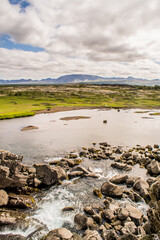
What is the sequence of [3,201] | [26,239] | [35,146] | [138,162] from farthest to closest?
[35,146]
[138,162]
[3,201]
[26,239]

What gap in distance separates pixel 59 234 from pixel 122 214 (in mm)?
8143

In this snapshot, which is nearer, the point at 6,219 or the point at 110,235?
the point at 110,235

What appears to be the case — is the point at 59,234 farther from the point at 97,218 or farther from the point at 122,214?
the point at 122,214

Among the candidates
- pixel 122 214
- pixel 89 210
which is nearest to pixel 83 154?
pixel 89 210

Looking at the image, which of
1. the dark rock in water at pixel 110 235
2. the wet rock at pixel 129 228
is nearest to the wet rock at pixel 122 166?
the wet rock at pixel 129 228

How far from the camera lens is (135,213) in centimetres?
2162

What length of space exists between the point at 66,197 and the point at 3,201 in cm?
932

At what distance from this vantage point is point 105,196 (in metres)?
26.6

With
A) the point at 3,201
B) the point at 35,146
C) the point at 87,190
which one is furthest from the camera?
the point at 35,146

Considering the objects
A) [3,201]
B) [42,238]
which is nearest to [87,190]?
[42,238]

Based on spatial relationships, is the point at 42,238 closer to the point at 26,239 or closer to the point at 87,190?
the point at 26,239

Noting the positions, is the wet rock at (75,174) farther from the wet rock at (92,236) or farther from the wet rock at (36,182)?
the wet rock at (92,236)

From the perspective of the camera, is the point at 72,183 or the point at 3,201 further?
the point at 72,183

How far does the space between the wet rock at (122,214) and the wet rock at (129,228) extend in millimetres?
Result: 1099
